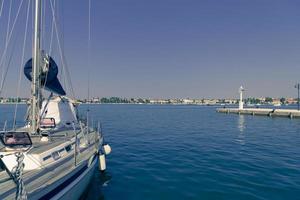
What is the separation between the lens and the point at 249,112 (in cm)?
7506

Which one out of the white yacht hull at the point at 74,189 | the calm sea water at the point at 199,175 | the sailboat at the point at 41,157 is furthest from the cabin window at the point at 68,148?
the calm sea water at the point at 199,175

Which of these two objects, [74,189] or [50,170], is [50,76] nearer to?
[50,170]

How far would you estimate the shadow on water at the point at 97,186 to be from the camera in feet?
31.1

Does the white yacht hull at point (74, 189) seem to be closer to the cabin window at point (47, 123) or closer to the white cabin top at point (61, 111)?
the cabin window at point (47, 123)

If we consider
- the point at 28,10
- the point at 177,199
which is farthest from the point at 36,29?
the point at 177,199

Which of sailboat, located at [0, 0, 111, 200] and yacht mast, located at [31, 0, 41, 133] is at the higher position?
yacht mast, located at [31, 0, 41, 133]

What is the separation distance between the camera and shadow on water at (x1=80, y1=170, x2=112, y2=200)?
31.1 ft

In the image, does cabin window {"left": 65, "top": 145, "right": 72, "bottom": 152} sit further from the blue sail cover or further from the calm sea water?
the blue sail cover

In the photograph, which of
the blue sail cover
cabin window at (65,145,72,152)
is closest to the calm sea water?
cabin window at (65,145,72,152)

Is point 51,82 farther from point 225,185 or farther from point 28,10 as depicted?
point 225,185

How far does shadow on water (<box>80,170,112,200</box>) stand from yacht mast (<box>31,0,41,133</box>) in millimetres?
3910

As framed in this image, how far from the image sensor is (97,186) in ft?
35.2

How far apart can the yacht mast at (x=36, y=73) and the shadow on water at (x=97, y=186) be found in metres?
3.91

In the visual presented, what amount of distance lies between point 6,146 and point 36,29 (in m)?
6.16
